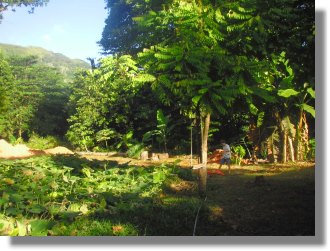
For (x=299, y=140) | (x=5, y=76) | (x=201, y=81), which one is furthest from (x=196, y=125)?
(x=5, y=76)

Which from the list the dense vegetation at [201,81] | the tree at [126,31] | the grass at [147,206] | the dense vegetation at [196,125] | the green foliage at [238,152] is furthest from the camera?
the green foliage at [238,152]

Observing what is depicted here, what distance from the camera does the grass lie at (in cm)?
431

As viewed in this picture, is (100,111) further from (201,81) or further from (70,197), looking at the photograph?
(201,81)

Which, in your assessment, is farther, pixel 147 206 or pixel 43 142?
pixel 43 142

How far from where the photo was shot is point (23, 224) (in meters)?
4.27

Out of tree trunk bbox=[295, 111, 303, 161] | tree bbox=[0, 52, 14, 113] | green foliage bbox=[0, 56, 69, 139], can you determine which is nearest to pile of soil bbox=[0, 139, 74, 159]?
green foliage bbox=[0, 56, 69, 139]

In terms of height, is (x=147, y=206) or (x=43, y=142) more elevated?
(x=43, y=142)

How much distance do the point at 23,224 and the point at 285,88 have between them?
673cm

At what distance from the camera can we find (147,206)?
17.1 feet

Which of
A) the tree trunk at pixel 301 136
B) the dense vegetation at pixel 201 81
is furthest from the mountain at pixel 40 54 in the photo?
the tree trunk at pixel 301 136

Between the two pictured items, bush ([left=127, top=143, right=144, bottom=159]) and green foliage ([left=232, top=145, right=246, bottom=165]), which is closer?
green foliage ([left=232, top=145, right=246, bottom=165])

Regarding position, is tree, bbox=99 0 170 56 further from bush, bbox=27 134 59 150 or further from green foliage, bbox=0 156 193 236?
bush, bbox=27 134 59 150

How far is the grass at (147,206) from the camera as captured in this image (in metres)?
4.31

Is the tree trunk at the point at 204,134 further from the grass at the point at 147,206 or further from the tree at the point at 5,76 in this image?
the tree at the point at 5,76
